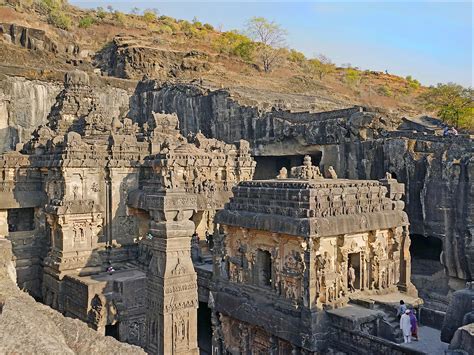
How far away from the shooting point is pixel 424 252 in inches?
936

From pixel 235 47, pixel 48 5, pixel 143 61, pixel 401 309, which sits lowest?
pixel 401 309

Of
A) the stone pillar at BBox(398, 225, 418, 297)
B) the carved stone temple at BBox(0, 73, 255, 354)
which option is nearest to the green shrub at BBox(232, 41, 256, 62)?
the carved stone temple at BBox(0, 73, 255, 354)

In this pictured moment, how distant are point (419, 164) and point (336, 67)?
57094 mm

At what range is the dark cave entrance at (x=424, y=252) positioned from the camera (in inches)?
898

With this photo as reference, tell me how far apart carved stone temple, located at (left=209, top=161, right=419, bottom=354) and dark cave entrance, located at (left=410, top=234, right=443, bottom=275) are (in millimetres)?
10363

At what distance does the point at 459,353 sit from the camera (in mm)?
7863

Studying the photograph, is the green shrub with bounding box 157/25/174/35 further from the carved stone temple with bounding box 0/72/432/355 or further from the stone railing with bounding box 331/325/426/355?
the stone railing with bounding box 331/325/426/355

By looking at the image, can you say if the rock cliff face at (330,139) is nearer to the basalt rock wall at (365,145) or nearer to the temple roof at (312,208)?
the basalt rock wall at (365,145)

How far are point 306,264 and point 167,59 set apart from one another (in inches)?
1442

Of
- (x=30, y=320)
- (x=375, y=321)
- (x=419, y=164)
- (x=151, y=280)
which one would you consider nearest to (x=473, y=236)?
(x=419, y=164)

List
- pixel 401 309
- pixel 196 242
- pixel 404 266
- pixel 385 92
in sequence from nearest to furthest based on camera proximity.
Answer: pixel 401 309 → pixel 404 266 → pixel 196 242 → pixel 385 92

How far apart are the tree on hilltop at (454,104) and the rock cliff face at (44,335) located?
3166 centimetres

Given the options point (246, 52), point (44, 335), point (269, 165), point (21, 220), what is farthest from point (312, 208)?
point (246, 52)

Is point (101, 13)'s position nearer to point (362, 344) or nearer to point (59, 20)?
point (59, 20)
